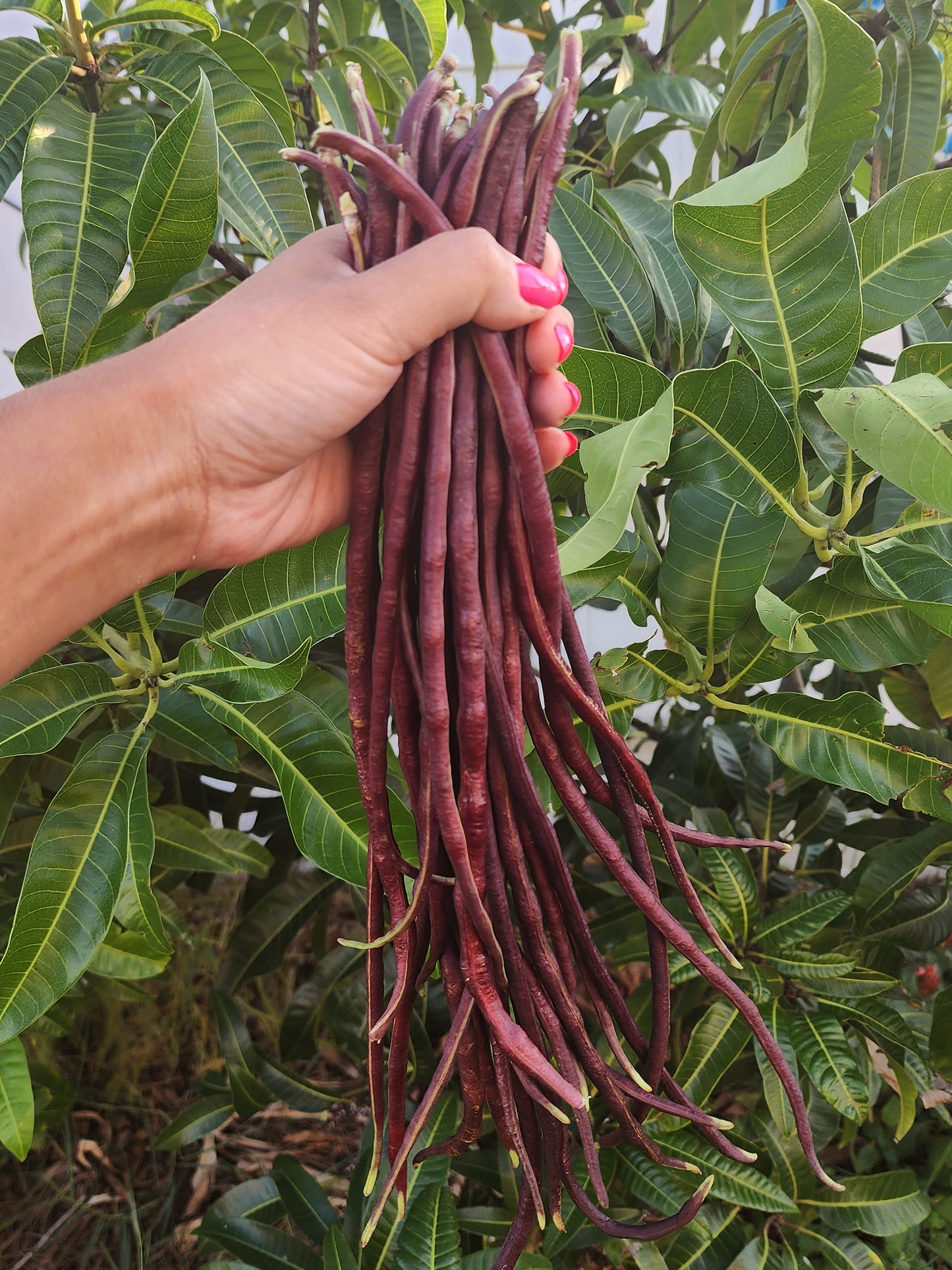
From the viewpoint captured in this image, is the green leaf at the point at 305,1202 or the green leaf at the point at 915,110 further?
the green leaf at the point at 305,1202

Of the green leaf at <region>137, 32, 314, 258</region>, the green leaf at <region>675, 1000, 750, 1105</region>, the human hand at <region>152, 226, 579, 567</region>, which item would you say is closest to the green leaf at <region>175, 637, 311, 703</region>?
the human hand at <region>152, 226, 579, 567</region>

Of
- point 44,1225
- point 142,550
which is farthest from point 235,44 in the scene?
point 44,1225

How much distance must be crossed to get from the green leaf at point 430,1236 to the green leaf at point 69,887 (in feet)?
1.25

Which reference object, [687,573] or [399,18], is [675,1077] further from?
[399,18]

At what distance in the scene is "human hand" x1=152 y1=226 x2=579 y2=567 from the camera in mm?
410

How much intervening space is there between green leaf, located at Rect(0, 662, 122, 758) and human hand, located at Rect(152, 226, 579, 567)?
0.23 metres

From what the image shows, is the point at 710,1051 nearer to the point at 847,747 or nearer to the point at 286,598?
the point at 847,747

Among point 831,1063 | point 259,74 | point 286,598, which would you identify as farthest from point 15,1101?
point 259,74

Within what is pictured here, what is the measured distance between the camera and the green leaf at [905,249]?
58 centimetres

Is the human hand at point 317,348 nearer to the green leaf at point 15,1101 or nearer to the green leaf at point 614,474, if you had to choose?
the green leaf at point 614,474

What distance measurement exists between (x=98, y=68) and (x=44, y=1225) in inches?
61.5

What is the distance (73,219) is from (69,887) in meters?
0.52

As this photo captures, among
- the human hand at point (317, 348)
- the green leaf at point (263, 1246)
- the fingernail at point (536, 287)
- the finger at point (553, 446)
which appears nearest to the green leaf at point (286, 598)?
the human hand at point (317, 348)

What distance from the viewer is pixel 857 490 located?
26.8 inches
